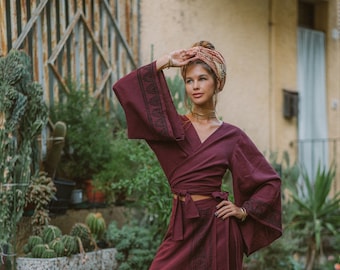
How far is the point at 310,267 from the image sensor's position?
7.62m

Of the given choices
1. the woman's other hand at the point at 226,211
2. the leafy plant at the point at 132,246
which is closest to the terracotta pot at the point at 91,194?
the leafy plant at the point at 132,246

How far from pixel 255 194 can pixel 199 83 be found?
2.24 feet

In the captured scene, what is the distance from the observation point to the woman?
366 cm

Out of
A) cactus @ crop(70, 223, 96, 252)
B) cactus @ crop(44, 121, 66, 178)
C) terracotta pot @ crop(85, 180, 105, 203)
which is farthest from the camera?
terracotta pot @ crop(85, 180, 105, 203)

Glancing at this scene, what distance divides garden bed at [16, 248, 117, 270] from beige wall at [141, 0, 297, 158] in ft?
7.08

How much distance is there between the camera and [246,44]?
28.0ft

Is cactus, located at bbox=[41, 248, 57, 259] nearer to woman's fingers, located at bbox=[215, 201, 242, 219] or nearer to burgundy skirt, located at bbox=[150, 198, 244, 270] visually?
burgundy skirt, located at bbox=[150, 198, 244, 270]

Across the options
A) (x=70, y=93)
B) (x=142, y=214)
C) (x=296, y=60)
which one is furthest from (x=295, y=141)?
(x=70, y=93)

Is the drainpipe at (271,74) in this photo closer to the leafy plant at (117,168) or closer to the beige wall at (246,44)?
the beige wall at (246,44)

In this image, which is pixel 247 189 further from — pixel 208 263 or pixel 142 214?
pixel 142 214

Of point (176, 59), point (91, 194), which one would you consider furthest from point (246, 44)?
point (176, 59)

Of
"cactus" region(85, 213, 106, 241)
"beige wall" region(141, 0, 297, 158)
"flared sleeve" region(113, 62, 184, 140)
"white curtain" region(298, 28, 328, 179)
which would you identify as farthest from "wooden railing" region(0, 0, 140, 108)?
"white curtain" region(298, 28, 328, 179)

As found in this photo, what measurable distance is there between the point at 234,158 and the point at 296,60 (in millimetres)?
5942

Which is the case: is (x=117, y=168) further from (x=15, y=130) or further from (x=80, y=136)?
(x=15, y=130)
